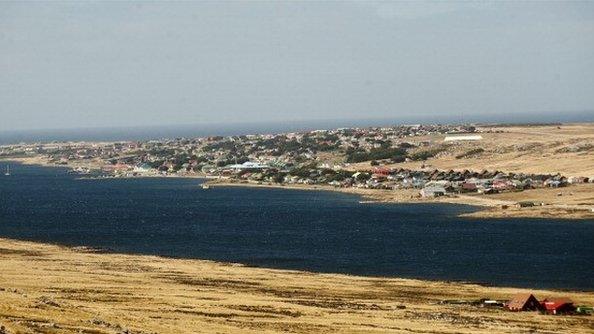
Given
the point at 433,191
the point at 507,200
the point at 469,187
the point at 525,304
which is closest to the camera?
the point at 525,304

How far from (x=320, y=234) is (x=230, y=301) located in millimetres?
39210

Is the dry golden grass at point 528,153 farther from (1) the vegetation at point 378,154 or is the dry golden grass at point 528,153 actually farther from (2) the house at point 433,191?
(2) the house at point 433,191

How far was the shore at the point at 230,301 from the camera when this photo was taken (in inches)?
1465

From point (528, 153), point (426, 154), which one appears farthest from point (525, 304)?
point (426, 154)

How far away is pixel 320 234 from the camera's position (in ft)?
283

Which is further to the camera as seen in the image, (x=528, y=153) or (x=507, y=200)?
(x=528, y=153)

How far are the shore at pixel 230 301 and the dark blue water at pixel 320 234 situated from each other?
19.8ft

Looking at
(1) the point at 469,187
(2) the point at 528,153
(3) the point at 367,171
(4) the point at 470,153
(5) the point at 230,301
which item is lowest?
(1) the point at 469,187

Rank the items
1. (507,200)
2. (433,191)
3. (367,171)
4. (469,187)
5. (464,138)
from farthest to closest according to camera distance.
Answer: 1. (464,138)
2. (367,171)
3. (469,187)
4. (433,191)
5. (507,200)

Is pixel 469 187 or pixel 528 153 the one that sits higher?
pixel 528 153

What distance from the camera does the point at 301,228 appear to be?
3612 inches

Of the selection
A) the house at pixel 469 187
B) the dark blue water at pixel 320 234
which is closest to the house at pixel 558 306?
the dark blue water at pixel 320 234

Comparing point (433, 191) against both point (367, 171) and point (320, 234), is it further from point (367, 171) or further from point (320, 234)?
point (320, 234)

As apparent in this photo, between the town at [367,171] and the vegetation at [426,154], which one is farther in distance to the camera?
the vegetation at [426,154]
